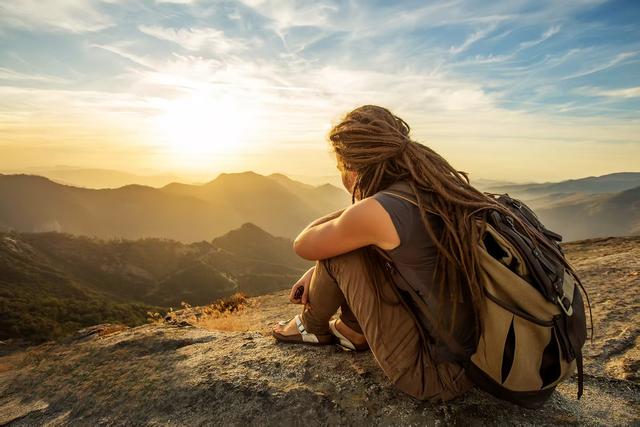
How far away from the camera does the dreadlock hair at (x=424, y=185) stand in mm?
2086

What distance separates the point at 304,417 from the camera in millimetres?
2670

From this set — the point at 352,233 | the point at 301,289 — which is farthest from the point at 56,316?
the point at 352,233

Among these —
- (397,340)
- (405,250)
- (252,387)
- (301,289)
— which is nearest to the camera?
(405,250)

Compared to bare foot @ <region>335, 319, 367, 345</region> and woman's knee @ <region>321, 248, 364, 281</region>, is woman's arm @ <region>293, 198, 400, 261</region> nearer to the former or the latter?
woman's knee @ <region>321, 248, 364, 281</region>

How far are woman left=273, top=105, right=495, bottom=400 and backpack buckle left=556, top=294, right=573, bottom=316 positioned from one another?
401mm

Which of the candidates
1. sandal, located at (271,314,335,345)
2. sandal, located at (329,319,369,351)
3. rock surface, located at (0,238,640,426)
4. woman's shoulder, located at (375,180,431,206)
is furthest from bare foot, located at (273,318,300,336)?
woman's shoulder, located at (375,180,431,206)

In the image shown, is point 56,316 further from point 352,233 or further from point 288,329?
point 352,233

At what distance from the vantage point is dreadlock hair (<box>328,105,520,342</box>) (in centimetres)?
209

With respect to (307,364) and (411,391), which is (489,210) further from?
(307,364)

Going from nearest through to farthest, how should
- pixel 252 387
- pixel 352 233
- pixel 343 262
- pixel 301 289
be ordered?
pixel 352 233 < pixel 343 262 < pixel 252 387 < pixel 301 289

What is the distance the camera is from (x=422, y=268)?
7.34ft

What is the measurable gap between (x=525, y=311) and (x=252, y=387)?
220 cm

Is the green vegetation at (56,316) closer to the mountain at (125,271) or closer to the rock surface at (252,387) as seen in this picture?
the mountain at (125,271)

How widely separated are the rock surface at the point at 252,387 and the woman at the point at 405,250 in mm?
390
